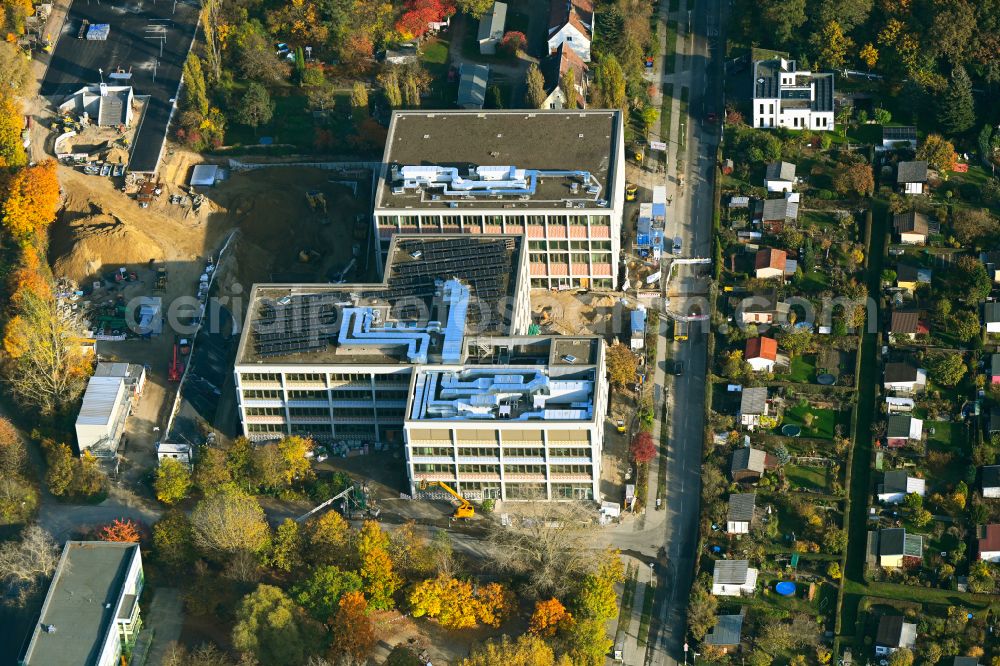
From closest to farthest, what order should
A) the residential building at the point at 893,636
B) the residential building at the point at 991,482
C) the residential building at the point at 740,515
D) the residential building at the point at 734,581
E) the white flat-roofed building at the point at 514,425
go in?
1. the residential building at the point at 893,636
2. the residential building at the point at 734,581
3. the white flat-roofed building at the point at 514,425
4. the residential building at the point at 740,515
5. the residential building at the point at 991,482

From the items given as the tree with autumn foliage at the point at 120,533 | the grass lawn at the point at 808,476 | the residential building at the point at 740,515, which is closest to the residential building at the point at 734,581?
the residential building at the point at 740,515

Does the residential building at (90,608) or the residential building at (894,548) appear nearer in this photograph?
the residential building at (90,608)

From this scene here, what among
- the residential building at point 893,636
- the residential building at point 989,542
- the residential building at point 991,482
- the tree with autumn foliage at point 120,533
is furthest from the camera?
the residential building at point 991,482

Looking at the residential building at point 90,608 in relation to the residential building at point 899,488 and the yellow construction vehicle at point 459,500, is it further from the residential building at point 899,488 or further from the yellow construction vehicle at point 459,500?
the residential building at point 899,488

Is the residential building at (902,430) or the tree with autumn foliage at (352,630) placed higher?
the residential building at (902,430)

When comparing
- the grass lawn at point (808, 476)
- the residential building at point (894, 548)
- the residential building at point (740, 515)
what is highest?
A: the grass lawn at point (808, 476)

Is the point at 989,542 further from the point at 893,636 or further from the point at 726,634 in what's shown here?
the point at 726,634

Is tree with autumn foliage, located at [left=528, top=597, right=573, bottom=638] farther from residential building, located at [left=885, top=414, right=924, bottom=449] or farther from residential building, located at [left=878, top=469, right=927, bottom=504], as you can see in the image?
residential building, located at [left=885, top=414, right=924, bottom=449]
